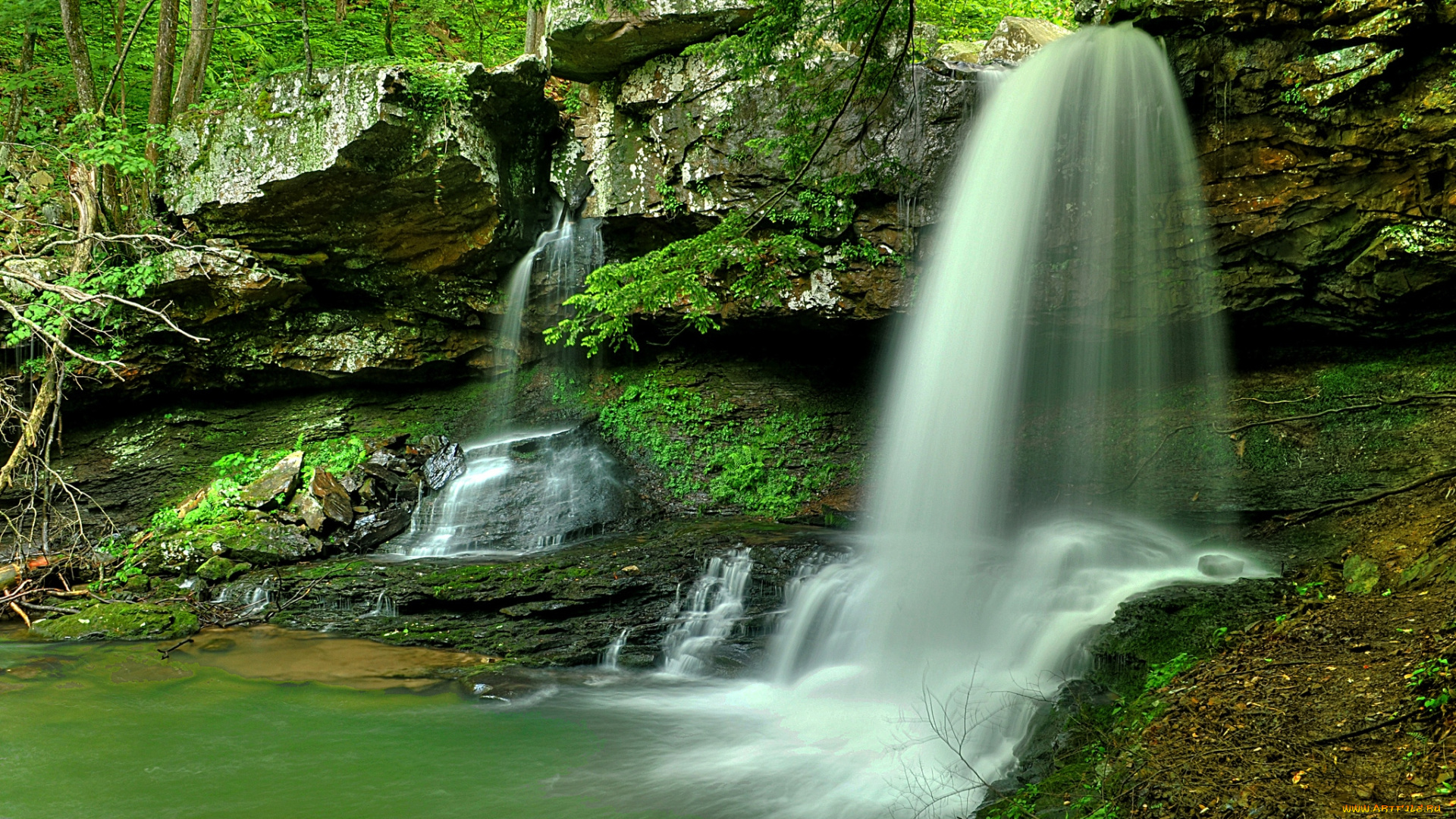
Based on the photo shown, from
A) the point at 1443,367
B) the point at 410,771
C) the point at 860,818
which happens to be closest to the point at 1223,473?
the point at 1443,367

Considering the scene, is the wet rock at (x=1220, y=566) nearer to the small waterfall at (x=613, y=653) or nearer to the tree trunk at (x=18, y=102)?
the small waterfall at (x=613, y=653)

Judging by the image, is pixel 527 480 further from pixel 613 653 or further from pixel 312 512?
pixel 613 653

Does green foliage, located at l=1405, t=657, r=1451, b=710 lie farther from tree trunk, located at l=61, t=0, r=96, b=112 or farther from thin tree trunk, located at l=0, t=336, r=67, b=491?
tree trunk, located at l=61, t=0, r=96, b=112

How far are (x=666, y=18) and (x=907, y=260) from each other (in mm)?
3886

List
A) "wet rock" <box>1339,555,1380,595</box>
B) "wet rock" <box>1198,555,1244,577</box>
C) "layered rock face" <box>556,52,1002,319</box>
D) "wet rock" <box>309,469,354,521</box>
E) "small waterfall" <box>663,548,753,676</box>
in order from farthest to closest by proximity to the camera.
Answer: "wet rock" <box>309,469,354,521</box>, "layered rock face" <box>556,52,1002,319</box>, "small waterfall" <box>663,548,753,676</box>, "wet rock" <box>1198,555,1244,577</box>, "wet rock" <box>1339,555,1380,595</box>

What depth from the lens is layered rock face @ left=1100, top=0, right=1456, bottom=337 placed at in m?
6.24

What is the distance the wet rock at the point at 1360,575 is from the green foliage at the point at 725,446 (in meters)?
5.46

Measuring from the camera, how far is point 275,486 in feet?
30.0

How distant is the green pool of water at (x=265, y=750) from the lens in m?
4.44

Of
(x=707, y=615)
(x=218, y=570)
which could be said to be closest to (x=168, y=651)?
(x=218, y=570)

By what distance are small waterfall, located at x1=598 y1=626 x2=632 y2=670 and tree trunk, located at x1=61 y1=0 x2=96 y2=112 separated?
968 cm

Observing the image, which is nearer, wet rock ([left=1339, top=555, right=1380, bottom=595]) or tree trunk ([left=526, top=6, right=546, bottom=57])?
wet rock ([left=1339, top=555, right=1380, bottom=595])

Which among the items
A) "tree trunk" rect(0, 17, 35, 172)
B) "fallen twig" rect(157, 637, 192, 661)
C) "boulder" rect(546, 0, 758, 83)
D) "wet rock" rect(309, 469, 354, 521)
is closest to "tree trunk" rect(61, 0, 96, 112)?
"tree trunk" rect(0, 17, 35, 172)

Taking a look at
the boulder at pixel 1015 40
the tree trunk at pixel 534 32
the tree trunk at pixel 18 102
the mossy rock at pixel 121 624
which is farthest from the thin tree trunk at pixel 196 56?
the boulder at pixel 1015 40
